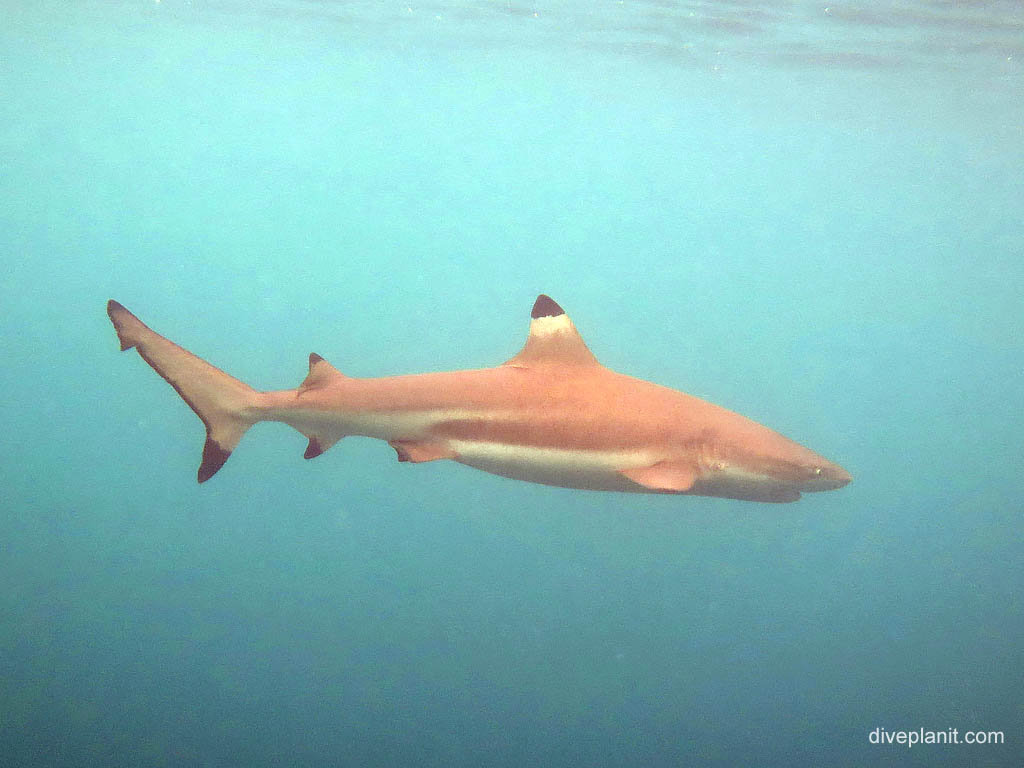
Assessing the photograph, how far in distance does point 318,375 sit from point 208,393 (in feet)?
2.40

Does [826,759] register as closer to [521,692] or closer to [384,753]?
[521,692]

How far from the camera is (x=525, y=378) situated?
4516 millimetres

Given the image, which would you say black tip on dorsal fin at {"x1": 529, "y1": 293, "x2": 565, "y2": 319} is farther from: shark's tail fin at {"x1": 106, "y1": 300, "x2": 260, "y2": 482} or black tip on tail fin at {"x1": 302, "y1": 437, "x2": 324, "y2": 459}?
shark's tail fin at {"x1": 106, "y1": 300, "x2": 260, "y2": 482}

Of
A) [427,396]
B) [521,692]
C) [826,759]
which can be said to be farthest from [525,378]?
[826,759]

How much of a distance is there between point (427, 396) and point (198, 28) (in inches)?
939

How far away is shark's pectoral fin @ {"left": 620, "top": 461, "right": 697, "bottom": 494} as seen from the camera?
398cm

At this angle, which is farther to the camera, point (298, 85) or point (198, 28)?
point (298, 85)

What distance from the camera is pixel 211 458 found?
4.59 meters

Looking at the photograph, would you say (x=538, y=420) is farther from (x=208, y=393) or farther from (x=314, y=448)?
(x=208, y=393)

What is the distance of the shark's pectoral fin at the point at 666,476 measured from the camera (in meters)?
3.98

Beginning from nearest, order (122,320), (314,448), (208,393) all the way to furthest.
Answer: (122,320) → (208,393) → (314,448)

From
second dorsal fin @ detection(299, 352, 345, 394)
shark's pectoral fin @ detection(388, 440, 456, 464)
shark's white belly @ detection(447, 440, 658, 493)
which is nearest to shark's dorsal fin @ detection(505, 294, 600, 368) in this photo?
shark's white belly @ detection(447, 440, 658, 493)

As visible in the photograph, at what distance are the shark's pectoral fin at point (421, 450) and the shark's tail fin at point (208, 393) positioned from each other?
1.06m

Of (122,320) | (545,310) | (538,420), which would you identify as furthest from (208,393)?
(545,310)
